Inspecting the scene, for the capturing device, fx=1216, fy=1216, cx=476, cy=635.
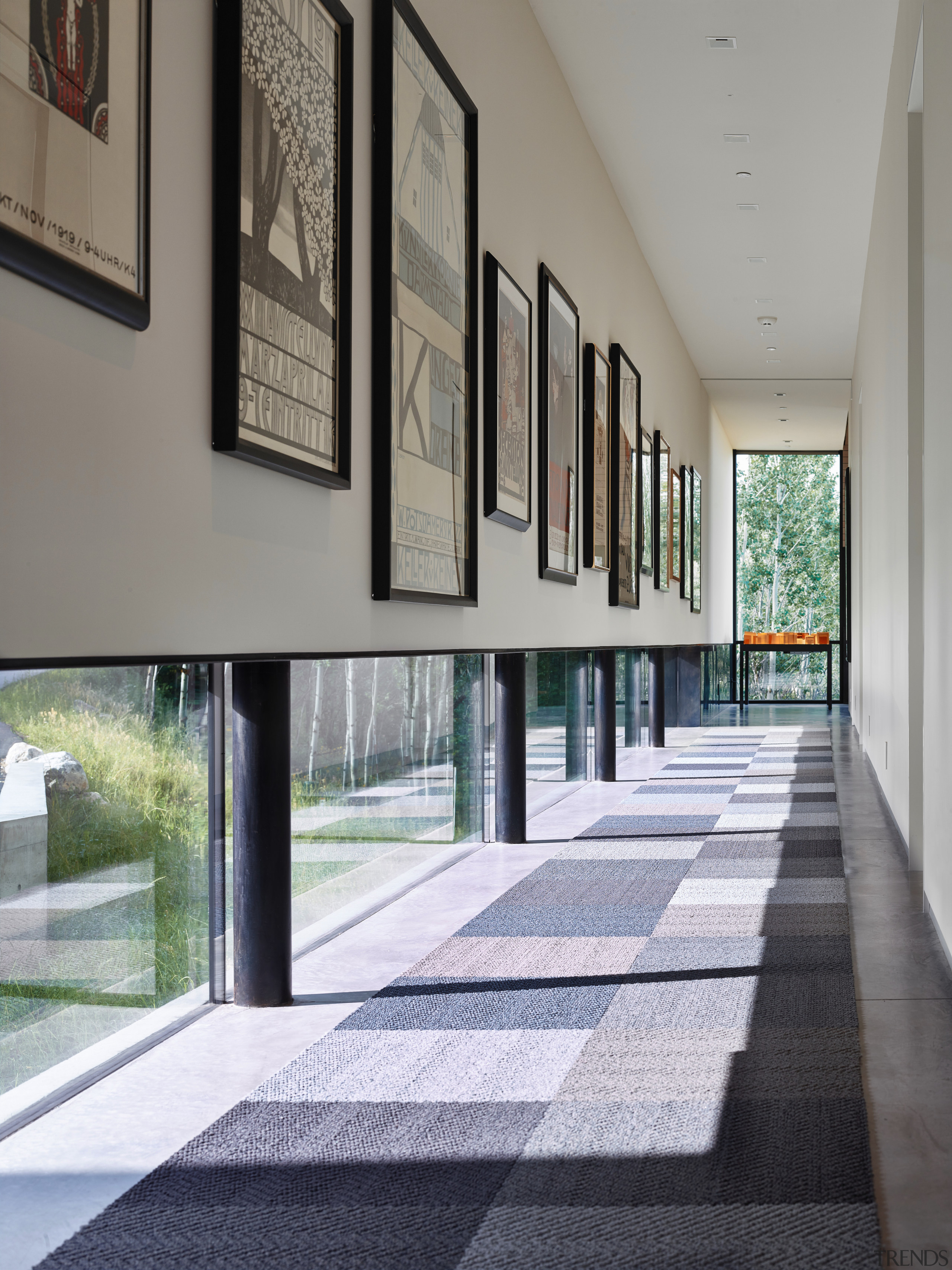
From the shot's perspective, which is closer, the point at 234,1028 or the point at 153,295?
the point at 153,295

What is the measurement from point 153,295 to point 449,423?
Result: 2098mm

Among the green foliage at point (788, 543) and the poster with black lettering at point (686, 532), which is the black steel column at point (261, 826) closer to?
the poster with black lettering at point (686, 532)

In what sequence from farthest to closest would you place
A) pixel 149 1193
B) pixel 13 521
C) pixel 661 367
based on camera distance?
pixel 661 367
pixel 149 1193
pixel 13 521

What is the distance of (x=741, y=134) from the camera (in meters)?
7.39

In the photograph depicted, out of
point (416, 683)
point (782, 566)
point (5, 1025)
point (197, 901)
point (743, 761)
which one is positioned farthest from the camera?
point (782, 566)

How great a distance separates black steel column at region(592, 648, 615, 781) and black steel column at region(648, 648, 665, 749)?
2.92 meters

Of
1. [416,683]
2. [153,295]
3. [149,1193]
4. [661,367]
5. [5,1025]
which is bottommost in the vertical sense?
[149,1193]

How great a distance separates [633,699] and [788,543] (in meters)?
9.78

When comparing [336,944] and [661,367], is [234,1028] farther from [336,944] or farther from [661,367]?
[661,367]

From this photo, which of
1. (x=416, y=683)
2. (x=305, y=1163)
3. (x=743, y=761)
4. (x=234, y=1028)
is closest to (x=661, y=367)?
(x=743, y=761)

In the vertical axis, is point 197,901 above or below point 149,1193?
above

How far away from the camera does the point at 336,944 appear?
413 centimetres

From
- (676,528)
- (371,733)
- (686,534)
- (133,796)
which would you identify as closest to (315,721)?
(371,733)

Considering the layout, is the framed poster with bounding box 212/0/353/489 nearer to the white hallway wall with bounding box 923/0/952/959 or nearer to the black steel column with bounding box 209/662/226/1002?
the black steel column with bounding box 209/662/226/1002
